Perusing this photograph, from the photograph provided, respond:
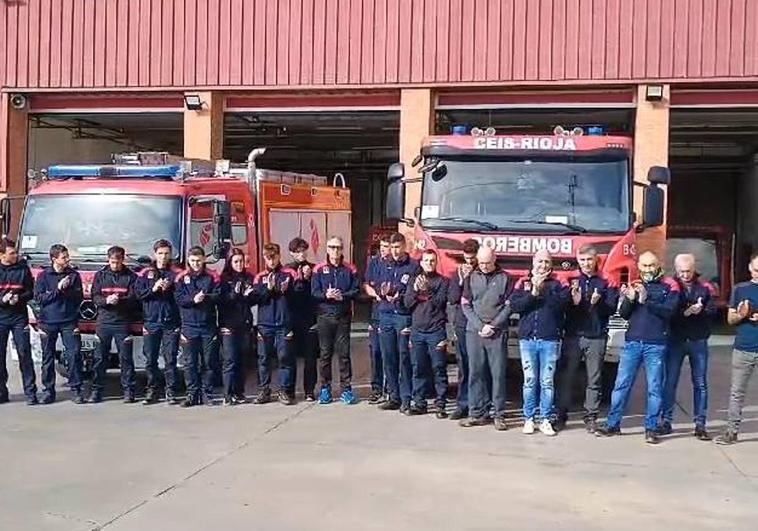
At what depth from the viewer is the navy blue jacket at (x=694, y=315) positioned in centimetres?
849

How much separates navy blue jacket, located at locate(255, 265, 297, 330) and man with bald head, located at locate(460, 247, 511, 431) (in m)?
1.98

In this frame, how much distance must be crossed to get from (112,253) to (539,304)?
430cm

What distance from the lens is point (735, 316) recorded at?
830cm

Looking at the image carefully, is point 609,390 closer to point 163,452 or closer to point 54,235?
point 163,452

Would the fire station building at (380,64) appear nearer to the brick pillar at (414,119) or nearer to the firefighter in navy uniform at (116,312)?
the brick pillar at (414,119)

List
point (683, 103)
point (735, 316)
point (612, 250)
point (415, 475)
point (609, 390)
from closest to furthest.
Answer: point (415, 475), point (735, 316), point (612, 250), point (609, 390), point (683, 103)

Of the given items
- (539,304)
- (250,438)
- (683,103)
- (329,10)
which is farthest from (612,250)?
(329,10)

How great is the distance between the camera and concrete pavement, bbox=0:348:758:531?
6102 millimetres

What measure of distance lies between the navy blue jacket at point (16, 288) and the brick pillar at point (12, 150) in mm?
7784

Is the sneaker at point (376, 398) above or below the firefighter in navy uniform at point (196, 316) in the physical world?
below

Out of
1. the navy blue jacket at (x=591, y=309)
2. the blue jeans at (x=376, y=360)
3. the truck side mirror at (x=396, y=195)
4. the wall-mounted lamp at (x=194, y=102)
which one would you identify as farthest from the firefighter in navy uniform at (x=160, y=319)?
the wall-mounted lamp at (x=194, y=102)

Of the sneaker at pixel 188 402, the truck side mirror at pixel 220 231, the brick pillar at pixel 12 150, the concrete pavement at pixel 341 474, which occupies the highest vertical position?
the brick pillar at pixel 12 150

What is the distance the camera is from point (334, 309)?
1010 cm

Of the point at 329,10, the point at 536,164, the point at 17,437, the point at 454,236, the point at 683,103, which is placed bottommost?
the point at 17,437
